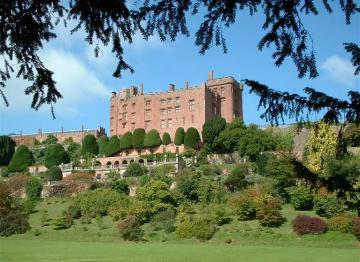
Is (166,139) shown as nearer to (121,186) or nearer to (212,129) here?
(212,129)

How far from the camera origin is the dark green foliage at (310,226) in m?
29.9

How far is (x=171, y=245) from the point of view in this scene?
2858 cm

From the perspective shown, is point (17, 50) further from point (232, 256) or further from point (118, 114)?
point (118, 114)

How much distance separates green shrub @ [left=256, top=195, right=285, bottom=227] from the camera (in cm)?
3269

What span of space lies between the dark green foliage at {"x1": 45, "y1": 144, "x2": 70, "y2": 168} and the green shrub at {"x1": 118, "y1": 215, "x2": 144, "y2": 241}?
30580 millimetres

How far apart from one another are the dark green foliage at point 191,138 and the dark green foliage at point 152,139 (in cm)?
408

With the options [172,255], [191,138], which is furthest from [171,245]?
[191,138]

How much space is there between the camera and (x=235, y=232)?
31.8 metres

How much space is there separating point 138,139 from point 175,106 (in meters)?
6.17

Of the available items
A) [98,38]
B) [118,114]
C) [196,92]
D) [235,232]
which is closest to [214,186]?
[235,232]

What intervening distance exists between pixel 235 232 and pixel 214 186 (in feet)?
30.8

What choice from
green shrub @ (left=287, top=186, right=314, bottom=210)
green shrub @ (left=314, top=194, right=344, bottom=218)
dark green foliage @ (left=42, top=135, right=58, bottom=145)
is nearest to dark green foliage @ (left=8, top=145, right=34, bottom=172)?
dark green foliage @ (left=42, top=135, right=58, bottom=145)

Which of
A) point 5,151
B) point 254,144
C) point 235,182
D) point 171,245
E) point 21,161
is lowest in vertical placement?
point 171,245

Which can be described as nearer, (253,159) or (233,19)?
(233,19)
